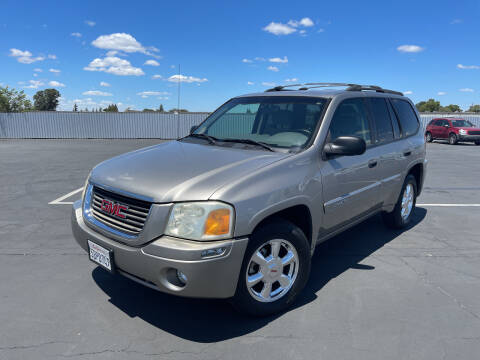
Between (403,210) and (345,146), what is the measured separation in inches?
98.8

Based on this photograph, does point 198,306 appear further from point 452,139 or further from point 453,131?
point 452,139

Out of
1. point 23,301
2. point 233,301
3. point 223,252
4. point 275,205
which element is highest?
point 275,205

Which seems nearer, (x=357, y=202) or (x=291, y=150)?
(x=291, y=150)

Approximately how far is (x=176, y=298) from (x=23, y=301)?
1.31m

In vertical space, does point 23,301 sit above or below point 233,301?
below

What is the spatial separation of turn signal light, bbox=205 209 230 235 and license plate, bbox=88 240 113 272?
839mm

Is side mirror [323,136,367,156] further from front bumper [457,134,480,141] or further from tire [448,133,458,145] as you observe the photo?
tire [448,133,458,145]

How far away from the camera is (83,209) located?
3.20 meters

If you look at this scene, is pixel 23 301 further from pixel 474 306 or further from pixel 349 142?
pixel 474 306

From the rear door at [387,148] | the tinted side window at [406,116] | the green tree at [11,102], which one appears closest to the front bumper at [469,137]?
the tinted side window at [406,116]

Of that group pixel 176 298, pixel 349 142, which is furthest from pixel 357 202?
pixel 176 298

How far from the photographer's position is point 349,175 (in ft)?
11.8

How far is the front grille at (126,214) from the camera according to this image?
8.55 ft

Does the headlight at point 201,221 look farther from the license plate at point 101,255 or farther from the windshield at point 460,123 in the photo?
the windshield at point 460,123
